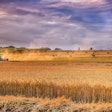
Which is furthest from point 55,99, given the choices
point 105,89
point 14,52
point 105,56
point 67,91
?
point 14,52

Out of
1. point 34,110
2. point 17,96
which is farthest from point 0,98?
point 34,110

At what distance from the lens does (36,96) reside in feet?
57.6

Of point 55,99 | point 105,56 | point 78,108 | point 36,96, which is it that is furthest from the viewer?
point 105,56

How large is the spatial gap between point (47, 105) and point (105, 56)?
117ft

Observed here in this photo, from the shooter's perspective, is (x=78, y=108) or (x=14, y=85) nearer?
(x=78, y=108)

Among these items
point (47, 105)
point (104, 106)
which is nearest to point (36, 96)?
point (47, 105)

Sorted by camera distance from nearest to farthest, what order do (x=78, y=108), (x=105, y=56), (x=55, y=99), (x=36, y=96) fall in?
1. (x=78, y=108)
2. (x=55, y=99)
3. (x=36, y=96)
4. (x=105, y=56)

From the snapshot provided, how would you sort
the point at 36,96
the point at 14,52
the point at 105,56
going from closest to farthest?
the point at 36,96 < the point at 105,56 < the point at 14,52

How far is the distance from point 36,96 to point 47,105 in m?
2.35

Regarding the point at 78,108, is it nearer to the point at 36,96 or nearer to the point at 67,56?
the point at 36,96

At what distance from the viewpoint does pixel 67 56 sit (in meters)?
51.8

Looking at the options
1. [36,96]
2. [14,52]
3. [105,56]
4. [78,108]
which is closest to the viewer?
[78,108]

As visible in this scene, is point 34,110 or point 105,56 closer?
point 34,110

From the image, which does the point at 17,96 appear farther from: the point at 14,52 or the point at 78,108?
the point at 14,52
